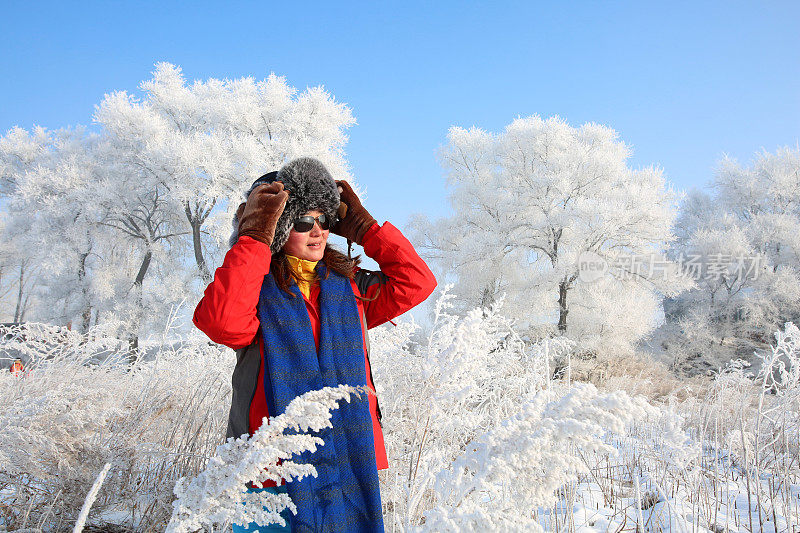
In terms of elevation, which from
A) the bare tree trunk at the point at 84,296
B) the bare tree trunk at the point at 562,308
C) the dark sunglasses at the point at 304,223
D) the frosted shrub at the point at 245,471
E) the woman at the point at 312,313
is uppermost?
the bare tree trunk at the point at 84,296

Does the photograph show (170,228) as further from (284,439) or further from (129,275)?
(284,439)

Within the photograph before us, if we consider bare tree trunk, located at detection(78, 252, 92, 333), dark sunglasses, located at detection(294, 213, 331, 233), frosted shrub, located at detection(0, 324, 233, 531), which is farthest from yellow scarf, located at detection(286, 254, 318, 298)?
bare tree trunk, located at detection(78, 252, 92, 333)

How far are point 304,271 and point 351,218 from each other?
1.00 feet

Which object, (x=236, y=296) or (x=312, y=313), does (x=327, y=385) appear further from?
(x=236, y=296)

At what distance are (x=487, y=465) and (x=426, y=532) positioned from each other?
0.62 ft

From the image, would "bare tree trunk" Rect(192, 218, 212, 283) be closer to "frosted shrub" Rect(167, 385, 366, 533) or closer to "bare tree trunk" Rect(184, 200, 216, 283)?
"bare tree trunk" Rect(184, 200, 216, 283)

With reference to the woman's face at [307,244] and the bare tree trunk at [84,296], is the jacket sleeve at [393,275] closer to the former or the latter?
the woman's face at [307,244]

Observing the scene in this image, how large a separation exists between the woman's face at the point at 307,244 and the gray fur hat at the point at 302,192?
1.3 inches

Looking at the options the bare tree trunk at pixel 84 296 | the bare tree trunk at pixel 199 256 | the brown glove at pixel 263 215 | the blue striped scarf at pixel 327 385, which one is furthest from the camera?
the bare tree trunk at pixel 84 296

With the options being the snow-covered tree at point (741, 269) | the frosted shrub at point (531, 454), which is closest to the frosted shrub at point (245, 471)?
the frosted shrub at point (531, 454)

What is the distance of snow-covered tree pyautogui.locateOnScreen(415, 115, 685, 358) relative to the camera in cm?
1656

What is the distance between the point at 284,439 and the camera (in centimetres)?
101

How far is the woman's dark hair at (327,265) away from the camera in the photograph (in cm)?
174

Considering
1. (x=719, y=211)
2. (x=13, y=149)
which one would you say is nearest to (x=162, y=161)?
(x=13, y=149)
